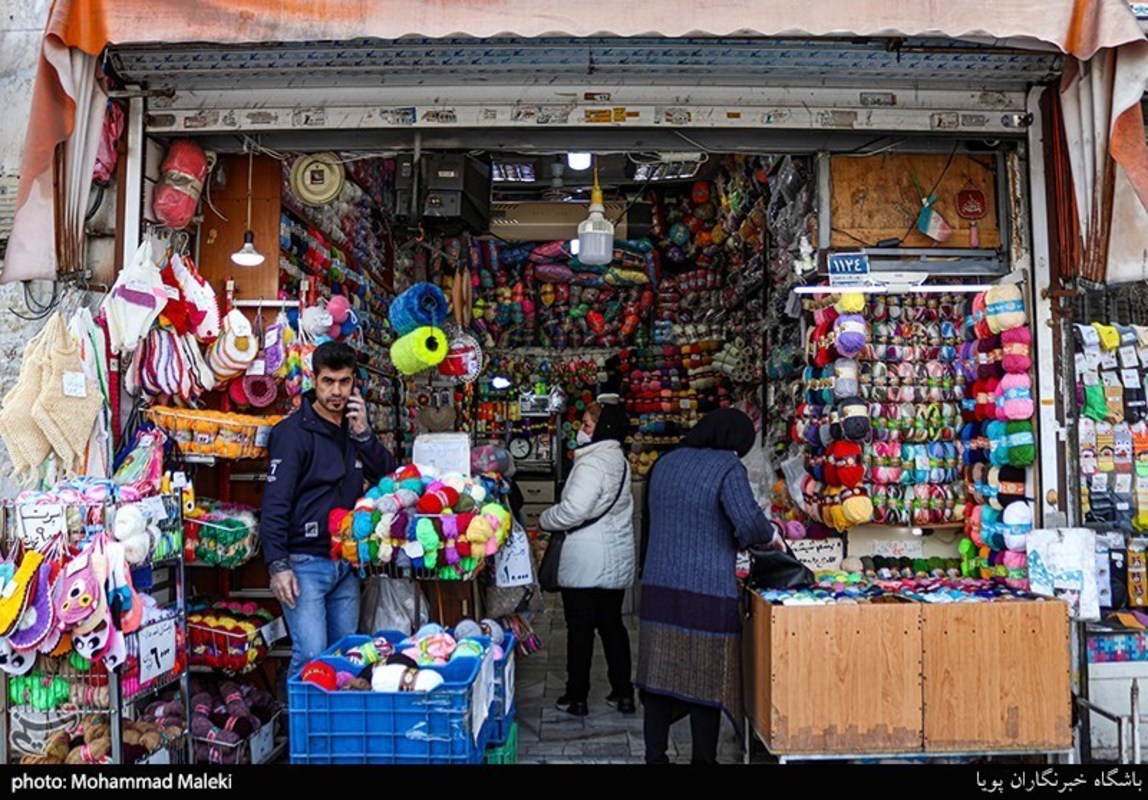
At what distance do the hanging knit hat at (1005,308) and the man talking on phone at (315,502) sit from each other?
3.04m

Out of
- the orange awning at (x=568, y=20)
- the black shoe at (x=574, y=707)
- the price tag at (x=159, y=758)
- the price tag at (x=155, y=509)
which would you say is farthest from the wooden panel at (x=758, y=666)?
the price tag at (x=155, y=509)

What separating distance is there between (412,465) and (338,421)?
390 mm

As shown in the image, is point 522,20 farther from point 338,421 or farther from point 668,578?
point 668,578

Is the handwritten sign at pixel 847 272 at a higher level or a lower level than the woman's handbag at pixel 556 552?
higher

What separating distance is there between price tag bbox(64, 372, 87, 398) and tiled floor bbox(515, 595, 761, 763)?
2555 millimetres

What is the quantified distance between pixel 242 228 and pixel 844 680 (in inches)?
147

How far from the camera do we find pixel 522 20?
11.5ft

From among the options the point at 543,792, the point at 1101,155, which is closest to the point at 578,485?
the point at 543,792

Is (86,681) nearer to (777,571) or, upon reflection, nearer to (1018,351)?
(777,571)

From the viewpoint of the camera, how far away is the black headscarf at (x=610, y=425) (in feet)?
16.0

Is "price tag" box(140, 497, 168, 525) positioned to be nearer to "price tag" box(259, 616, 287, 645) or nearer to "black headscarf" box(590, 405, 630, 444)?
"price tag" box(259, 616, 287, 645)

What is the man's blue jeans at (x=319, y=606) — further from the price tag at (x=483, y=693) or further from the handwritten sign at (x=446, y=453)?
the price tag at (x=483, y=693)

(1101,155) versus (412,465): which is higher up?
(1101,155)

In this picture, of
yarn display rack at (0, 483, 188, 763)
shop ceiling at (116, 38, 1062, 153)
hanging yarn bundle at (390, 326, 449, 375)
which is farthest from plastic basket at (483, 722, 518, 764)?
shop ceiling at (116, 38, 1062, 153)
